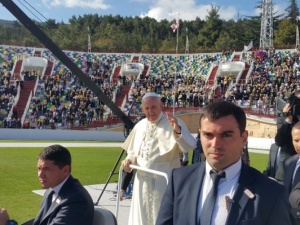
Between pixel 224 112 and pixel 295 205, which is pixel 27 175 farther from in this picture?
pixel 224 112

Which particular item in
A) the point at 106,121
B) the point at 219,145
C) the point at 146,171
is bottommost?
the point at 106,121

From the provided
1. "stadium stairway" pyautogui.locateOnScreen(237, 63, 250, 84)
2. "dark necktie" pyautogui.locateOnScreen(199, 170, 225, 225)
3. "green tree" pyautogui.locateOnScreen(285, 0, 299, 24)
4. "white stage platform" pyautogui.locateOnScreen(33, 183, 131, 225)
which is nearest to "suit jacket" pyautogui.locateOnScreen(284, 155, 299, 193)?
"dark necktie" pyautogui.locateOnScreen(199, 170, 225, 225)

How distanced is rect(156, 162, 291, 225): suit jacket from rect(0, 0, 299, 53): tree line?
47.7 metres

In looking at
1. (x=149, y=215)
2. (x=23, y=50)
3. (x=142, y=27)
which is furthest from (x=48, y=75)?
(x=142, y=27)

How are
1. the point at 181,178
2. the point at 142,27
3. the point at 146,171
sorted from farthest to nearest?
the point at 142,27 → the point at 146,171 → the point at 181,178

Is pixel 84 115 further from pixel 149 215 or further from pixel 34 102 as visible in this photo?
pixel 149 215

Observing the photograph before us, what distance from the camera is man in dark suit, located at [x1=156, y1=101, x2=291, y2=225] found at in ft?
6.49

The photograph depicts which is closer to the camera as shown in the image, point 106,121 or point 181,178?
point 181,178

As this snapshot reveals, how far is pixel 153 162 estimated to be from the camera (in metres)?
4.84

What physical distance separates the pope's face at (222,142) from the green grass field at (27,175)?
5682 millimetres

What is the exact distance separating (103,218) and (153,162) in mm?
1782

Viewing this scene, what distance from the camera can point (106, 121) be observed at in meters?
34.6

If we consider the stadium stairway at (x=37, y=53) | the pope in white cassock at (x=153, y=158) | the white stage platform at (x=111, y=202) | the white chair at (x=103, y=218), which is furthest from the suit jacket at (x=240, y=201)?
the stadium stairway at (x=37, y=53)

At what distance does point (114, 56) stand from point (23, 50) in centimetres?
990
